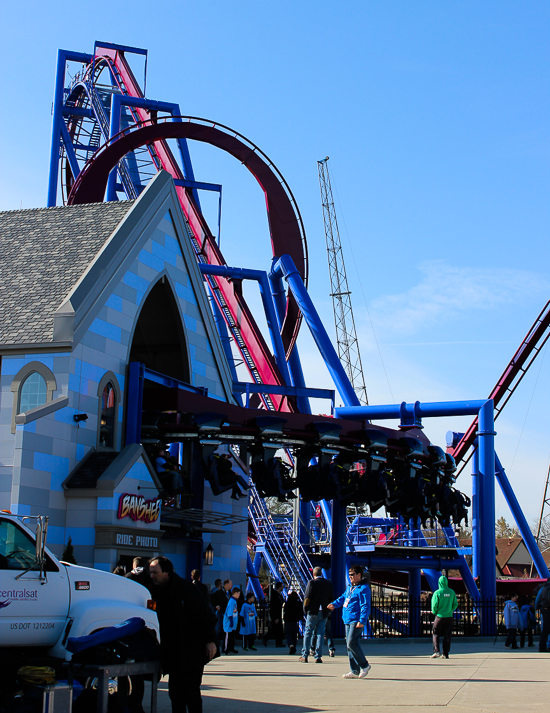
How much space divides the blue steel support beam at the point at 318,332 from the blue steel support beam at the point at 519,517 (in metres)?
6.84

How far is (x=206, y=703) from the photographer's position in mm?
9828

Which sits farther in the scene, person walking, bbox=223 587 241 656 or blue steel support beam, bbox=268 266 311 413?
blue steel support beam, bbox=268 266 311 413

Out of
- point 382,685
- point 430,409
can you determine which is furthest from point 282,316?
point 382,685

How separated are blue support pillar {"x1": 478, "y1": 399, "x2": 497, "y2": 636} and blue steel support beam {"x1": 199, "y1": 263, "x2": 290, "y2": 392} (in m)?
7.95

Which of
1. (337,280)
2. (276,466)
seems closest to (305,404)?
(276,466)

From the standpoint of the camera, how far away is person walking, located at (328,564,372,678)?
12.2 metres

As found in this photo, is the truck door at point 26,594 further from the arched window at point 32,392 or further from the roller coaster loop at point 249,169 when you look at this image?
the roller coaster loop at point 249,169

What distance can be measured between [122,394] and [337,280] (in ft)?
301

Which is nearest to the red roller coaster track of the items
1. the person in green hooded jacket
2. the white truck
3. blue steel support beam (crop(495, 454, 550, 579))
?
blue steel support beam (crop(495, 454, 550, 579))

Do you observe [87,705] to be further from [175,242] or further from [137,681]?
[175,242]

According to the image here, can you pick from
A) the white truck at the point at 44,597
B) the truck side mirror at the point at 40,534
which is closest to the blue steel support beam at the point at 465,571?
the white truck at the point at 44,597

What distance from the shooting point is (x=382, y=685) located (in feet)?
37.9

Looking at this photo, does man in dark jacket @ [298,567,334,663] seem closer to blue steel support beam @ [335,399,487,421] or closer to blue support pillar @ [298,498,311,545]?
blue steel support beam @ [335,399,487,421]

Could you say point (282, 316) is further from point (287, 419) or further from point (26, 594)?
point (26, 594)
